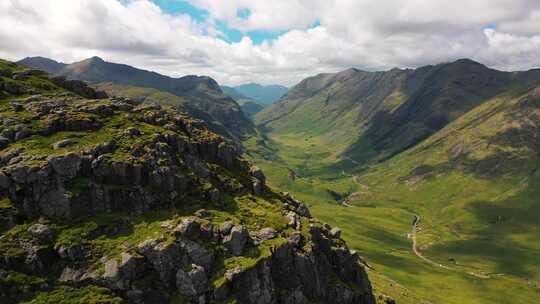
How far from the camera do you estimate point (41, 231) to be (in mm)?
78875

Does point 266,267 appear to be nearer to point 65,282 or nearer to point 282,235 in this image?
point 282,235

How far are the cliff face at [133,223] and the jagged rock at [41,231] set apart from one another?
20 cm

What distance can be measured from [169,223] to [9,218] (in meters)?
31.4

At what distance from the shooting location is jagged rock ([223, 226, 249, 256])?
91.8m

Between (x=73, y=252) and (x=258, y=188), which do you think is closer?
(x=73, y=252)

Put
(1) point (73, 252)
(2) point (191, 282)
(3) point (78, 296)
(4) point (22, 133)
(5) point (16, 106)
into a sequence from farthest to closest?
1. (5) point (16, 106)
2. (4) point (22, 133)
3. (2) point (191, 282)
4. (1) point (73, 252)
5. (3) point (78, 296)

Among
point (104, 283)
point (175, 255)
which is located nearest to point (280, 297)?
point (175, 255)

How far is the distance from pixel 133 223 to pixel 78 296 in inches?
777

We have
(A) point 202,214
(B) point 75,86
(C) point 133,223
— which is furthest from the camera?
(B) point 75,86

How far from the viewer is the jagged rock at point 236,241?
9175cm

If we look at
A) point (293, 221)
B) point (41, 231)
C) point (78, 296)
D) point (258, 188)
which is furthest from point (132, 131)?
point (293, 221)

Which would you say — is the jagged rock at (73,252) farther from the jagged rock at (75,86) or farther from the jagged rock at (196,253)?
the jagged rock at (75,86)

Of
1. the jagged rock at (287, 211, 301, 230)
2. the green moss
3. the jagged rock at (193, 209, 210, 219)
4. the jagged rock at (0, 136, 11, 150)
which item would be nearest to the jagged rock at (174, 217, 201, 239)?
the jagged rock at (193, 209, 210, 219)

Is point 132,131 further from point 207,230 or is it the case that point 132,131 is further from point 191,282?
point 191,282
